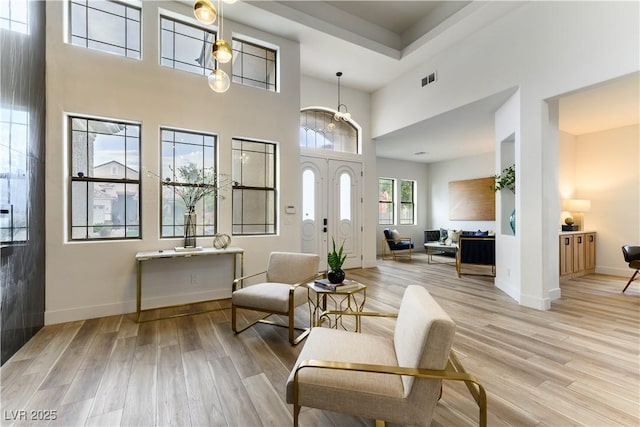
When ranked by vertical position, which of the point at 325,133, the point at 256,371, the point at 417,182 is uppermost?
the point at 325,133

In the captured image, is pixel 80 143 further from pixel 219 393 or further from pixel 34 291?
pixel 219 393

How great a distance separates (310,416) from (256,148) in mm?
3748

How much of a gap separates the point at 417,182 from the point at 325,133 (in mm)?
4947

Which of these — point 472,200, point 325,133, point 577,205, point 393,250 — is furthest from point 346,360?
point 472,200

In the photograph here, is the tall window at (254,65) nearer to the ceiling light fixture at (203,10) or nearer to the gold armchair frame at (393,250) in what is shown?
the ceiling light fixture at (203,10)

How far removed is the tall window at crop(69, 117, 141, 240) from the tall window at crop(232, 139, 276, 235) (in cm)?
130

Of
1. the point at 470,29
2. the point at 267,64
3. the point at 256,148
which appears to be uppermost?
the point at 470,29

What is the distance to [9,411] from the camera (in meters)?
1.74

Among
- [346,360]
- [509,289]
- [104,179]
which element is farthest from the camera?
[509,289]

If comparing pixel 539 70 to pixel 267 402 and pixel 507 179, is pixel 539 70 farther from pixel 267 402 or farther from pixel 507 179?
pixel 267 402

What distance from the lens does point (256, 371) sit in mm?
2195

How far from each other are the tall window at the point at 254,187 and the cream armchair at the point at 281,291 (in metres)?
1.17

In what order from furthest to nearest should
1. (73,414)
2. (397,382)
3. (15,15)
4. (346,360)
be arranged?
(15,15) → (73,414) → (346,360) → (397,382)

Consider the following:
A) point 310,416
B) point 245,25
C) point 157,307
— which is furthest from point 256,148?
point 310,416
